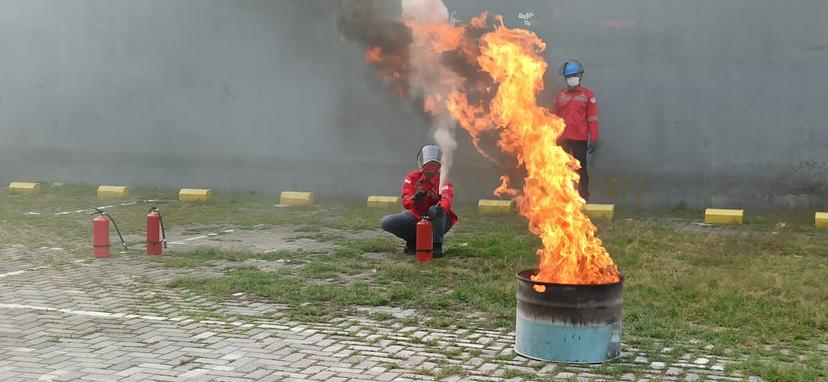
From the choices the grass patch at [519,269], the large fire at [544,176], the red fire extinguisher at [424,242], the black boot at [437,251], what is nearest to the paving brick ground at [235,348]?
the grass patch at [519,269]

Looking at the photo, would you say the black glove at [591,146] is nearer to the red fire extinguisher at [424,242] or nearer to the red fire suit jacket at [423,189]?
the red fire suit jacket at [423,189]

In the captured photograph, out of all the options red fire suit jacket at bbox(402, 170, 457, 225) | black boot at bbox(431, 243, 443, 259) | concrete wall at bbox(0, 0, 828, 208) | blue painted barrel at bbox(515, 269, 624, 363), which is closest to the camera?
blue painted barrel at bbox(515, 269, 624, 363)

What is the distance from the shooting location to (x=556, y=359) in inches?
255

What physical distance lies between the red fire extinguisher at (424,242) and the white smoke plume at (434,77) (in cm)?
263

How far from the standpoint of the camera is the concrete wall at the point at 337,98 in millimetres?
14883

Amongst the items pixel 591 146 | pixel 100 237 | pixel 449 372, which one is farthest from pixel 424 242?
pixel 591 146

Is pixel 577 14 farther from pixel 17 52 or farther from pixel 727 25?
pixel 17 52

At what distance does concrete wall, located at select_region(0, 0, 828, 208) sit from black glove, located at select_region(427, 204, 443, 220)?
17.1 ft

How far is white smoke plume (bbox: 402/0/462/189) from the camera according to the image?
14.2 meters

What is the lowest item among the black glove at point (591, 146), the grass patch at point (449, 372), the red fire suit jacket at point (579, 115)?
the grass patch at point (449, 372)

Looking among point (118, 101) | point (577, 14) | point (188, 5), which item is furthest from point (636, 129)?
point (118, 101)

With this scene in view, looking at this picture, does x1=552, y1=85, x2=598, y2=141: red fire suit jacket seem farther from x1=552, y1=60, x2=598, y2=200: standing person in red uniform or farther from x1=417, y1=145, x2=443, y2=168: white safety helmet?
x1=417, y1=145, x2=443, y2=168: white safety helmet

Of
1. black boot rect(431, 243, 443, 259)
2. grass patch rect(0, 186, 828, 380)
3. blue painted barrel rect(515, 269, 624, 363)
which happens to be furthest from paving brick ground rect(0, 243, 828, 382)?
black boot rect(431, 243, 443, 259)

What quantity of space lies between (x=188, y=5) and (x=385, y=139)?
4.78m
